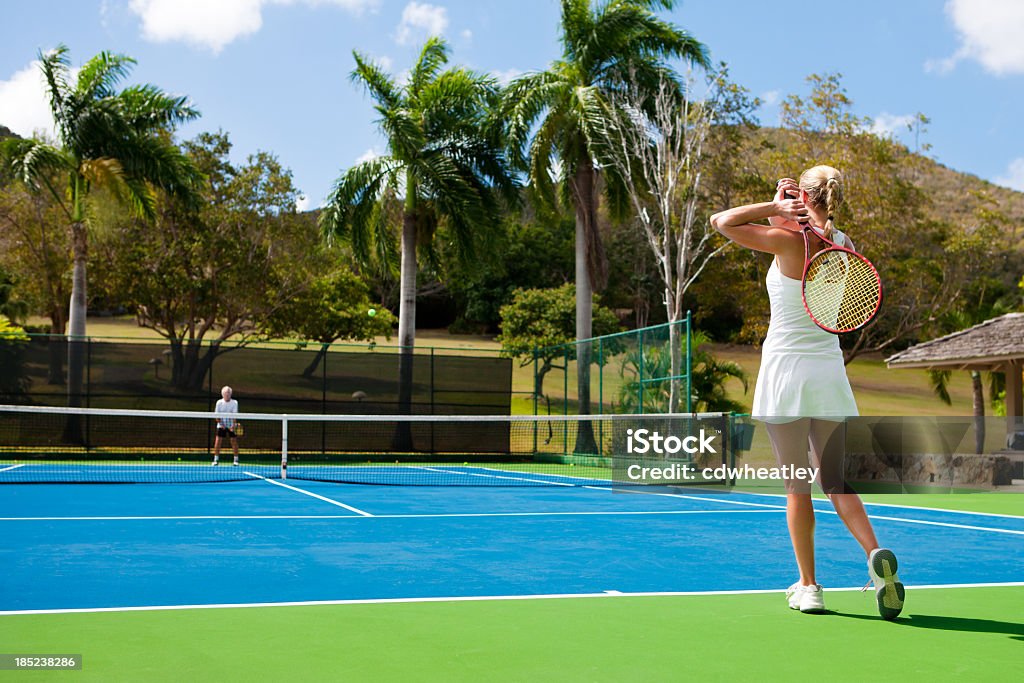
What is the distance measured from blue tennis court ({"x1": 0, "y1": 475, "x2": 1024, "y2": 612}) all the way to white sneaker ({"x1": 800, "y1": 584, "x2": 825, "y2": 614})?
864 mm

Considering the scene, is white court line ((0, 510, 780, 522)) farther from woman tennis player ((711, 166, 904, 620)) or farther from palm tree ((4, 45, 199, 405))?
palm tree ((4, 45, 199, 405))

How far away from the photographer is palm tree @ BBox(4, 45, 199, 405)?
22875 mm

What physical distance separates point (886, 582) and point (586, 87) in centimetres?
2122

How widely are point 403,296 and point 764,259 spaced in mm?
13758

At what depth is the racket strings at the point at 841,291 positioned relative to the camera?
177 inches

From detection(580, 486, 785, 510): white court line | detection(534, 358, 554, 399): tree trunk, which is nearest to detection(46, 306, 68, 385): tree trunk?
detection(534, 358, 554, 399): tree trunk

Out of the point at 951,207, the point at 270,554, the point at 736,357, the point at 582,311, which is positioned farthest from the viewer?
the point at 951,207

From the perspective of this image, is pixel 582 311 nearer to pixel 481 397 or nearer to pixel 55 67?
pixel 481 397

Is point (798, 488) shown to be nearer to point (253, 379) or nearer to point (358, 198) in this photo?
point (253, 379)

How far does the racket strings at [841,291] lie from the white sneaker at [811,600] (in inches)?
44.2

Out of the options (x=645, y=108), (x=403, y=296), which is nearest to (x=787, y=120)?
(x=645, y=108)

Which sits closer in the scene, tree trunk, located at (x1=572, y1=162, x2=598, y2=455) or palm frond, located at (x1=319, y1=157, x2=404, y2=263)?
tree trunk, located at (x1=572, y1=162, x2=598, y2=455)

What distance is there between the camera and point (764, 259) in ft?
113

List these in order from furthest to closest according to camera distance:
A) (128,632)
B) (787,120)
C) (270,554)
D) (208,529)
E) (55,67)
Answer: (787,120)
(55,67)
(208,529)
(270,554)
(128,632)
